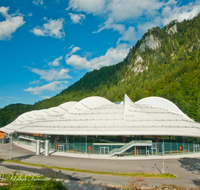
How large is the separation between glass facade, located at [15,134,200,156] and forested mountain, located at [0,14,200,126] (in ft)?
163

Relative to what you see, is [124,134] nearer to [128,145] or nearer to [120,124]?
[128,145]

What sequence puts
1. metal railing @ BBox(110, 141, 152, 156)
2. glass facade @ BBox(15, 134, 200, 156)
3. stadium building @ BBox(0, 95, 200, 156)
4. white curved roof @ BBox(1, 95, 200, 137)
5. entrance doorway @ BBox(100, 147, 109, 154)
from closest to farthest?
metal railing @ BBox(110, 141, 152, 156) < white curved roof @ BBox(1, 95, 200, 137) < stadium building @ BBox(0, 95, 200, 156) < glass facade @ BBox(15, 134, 200, 156) < entrance doorway @ BBox(100, 147, 109, 154)

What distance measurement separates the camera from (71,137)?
3225 centimetres

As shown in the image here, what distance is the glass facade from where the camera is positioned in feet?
95.6

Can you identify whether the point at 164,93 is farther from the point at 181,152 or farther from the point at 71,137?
the point at 71,137

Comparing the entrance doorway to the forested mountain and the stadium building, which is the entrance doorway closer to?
the stadium building

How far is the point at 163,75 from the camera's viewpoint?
132 meters

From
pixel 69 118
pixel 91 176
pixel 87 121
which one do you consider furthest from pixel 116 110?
pixel 91 176

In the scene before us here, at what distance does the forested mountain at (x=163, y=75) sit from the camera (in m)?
90.6

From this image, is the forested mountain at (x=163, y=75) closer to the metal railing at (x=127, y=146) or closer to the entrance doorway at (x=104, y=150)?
the metal railing at (x=127, y=146)

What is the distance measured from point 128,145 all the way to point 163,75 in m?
116

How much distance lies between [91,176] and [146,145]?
15.4 meters

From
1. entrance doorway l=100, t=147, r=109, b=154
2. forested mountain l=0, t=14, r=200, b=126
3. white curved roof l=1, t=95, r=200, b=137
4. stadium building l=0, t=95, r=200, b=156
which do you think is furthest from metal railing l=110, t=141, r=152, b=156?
forested mountain l=0, t=14, r=200, b=126

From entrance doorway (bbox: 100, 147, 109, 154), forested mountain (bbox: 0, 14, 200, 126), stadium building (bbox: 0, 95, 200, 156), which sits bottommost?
entrance doorway (bbox: 100, 147, 109, 154)
